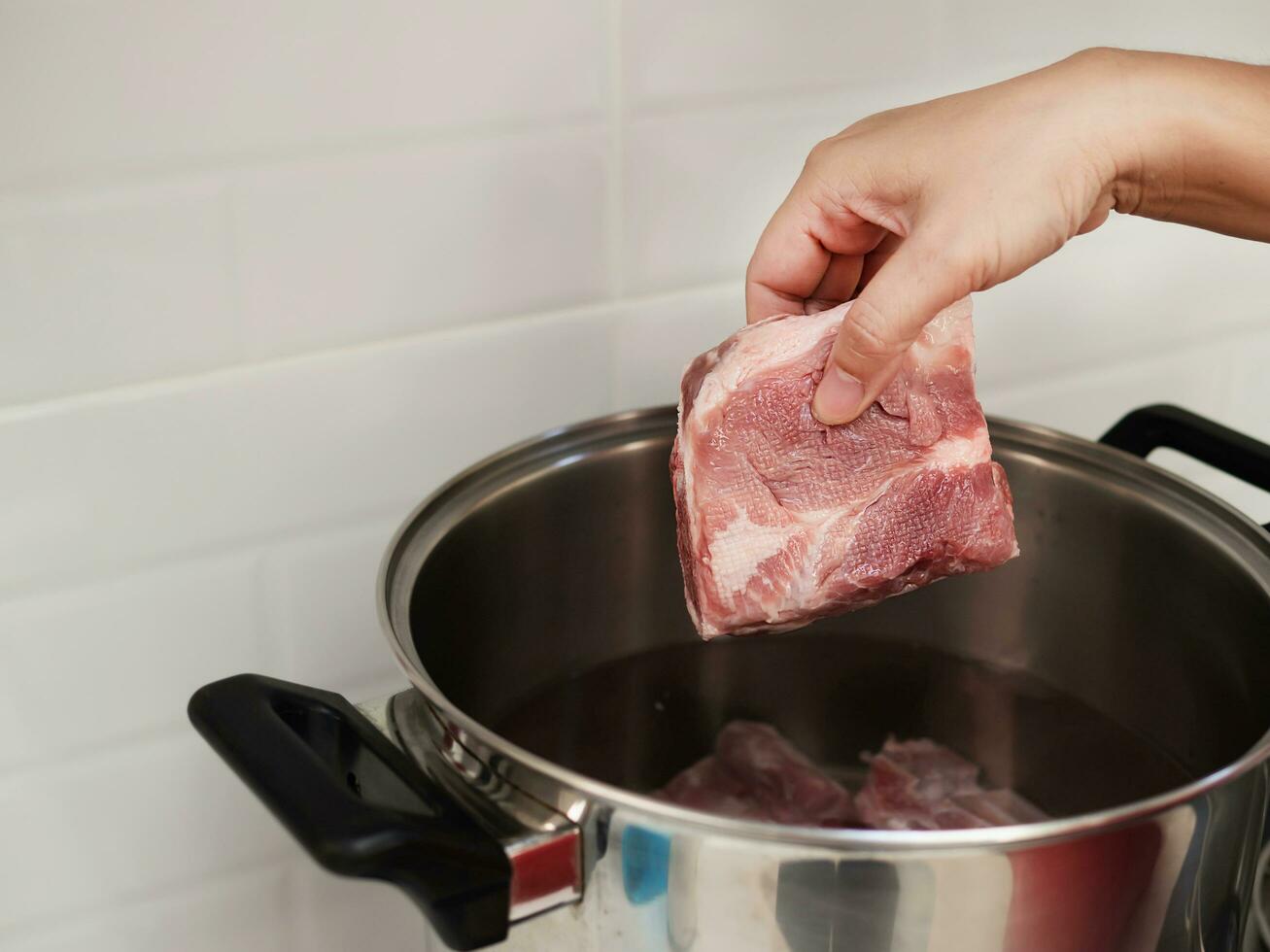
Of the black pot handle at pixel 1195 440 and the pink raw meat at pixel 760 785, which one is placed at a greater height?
the black pot handle at pixel 1195 440

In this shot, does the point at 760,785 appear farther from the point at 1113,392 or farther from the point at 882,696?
the point at 1113,392

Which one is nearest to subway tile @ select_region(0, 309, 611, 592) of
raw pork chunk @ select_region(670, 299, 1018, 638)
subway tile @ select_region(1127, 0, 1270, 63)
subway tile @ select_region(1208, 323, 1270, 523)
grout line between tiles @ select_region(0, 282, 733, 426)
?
grout line between tiles @ select_region(0, 282, 733, 426)

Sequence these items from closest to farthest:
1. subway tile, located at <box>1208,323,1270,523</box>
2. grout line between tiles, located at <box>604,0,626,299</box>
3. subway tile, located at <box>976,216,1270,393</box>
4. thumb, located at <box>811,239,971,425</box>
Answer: thumb, located at <box>811,239,971,425</box> < grout line between tiles, located at <box>604,0,626,299</box> < subway tile, located at <box>976,216,1270,393</box> < subway tile, located at <box>1208,323,1270,523</box>

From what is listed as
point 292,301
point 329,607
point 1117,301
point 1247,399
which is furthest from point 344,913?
point 1247,399

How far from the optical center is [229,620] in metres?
0.90

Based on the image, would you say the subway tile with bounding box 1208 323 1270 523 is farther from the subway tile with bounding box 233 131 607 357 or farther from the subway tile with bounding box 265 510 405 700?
the subway tile with bounding box 265 510 405 700

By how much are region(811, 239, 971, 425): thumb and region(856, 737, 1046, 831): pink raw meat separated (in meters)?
0.35

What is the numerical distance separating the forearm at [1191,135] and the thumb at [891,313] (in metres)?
0.13

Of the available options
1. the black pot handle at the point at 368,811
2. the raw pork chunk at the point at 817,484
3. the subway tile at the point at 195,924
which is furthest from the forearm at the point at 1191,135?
the subway tile at the point at 195,924

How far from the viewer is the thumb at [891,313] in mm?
669

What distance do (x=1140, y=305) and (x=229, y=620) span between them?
2.53 ft

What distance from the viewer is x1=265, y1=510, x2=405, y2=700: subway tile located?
36.0 inches

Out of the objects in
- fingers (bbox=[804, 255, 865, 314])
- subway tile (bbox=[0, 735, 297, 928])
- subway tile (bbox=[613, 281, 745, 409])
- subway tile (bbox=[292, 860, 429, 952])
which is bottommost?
subway tile (bbox=[292, 860, 429, 952])

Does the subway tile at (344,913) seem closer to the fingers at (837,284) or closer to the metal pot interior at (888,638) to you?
the metal pot interior at (888,638)
